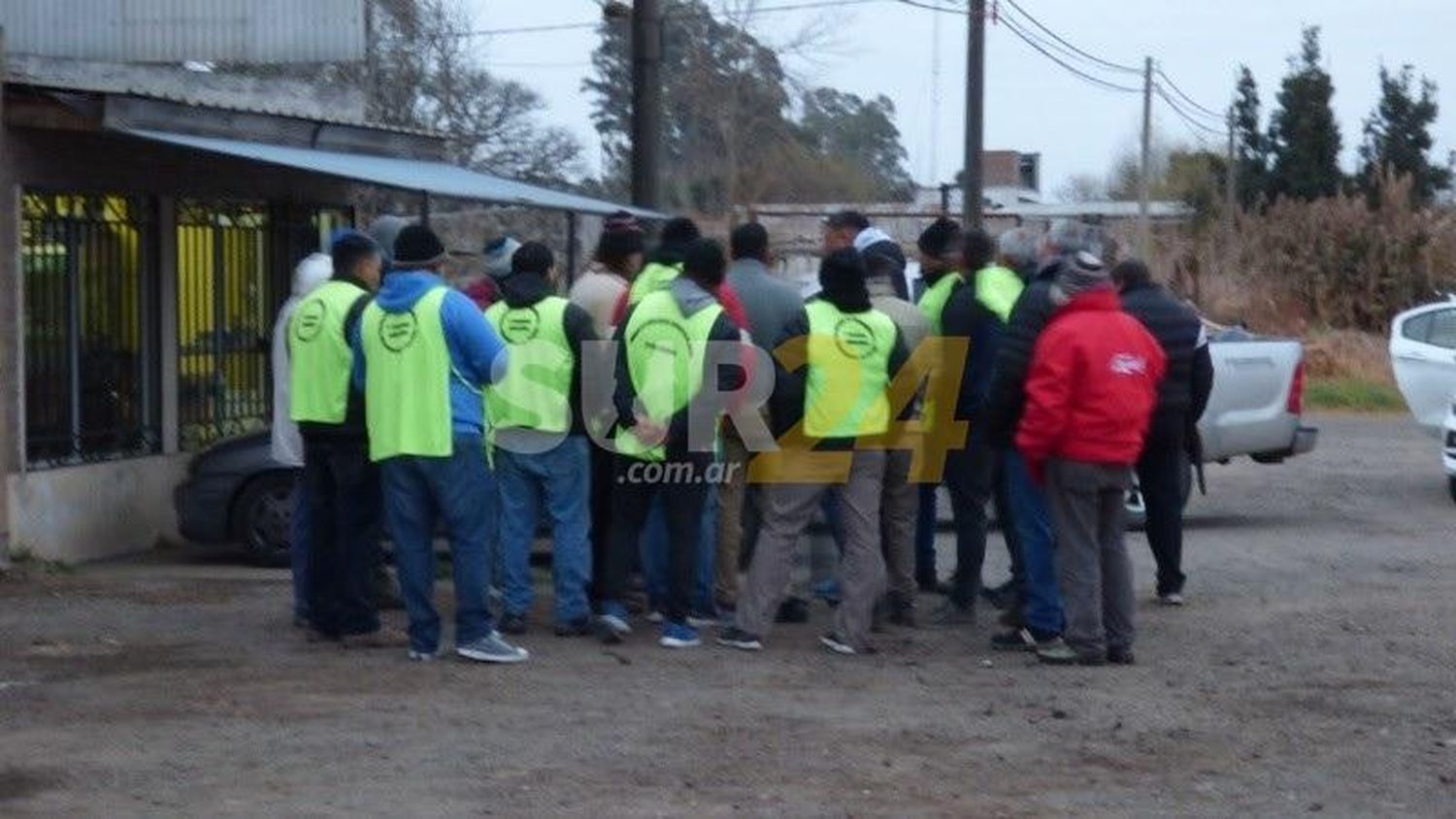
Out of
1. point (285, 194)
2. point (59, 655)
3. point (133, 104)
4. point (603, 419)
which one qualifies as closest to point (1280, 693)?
point (603, 419)

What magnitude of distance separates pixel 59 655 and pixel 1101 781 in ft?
16.5

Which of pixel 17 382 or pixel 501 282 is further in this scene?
pixel 17 382

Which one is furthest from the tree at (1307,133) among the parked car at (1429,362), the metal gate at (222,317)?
the metal gate at (222,317)

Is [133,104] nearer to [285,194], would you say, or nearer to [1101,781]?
[285,194]

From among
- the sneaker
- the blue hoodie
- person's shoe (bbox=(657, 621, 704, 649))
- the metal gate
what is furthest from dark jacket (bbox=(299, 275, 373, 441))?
the metal gate

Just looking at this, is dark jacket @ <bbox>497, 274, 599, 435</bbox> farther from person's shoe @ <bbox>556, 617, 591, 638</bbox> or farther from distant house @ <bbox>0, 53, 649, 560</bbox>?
distant house @ <bbox>0, 53, 649, 560</bbox>

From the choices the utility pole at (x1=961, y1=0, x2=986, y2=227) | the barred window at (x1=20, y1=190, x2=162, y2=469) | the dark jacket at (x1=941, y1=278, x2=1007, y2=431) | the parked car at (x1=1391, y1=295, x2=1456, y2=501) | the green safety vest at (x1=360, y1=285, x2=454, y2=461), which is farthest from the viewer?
the utility pole at (x1=961, y1=0, x2=986, y2=227)

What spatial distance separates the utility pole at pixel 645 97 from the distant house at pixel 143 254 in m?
2.00

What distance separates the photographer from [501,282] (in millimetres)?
11734

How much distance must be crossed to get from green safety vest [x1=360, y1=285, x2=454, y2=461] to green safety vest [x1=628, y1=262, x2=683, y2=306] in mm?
1444

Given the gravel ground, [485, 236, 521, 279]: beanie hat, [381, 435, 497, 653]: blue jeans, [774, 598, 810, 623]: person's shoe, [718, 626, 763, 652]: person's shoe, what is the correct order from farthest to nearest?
[485, 236, 521, 279]: beanie hat < [774, 598, 810, 623]: person's shoe < [718, 626, 763, 652]: person's shoe < [381, 435, 497, 653]: blue jeans < the gravel ground

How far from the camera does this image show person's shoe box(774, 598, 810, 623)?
465 inches

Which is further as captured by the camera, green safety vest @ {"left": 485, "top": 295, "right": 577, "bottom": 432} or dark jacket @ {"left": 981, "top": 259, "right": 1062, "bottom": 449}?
green safety vest @ {"left": 485, "top": 295, "right": 577, "bottom": 432}

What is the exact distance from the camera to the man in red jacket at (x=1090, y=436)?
10.2 m
